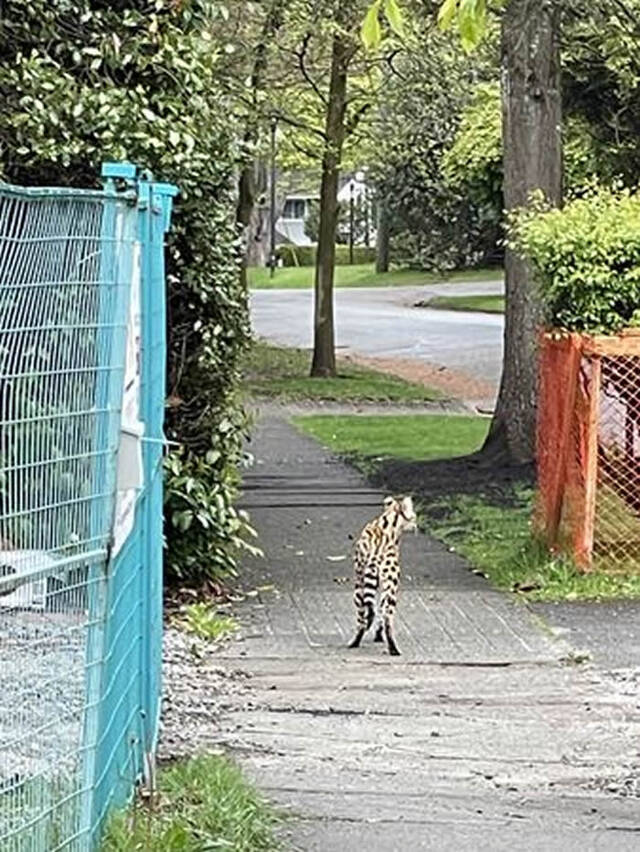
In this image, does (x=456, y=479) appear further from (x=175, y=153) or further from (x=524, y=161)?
(x=175, y=153)

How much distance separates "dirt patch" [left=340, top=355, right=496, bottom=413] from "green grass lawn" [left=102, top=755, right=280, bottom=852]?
761 inches

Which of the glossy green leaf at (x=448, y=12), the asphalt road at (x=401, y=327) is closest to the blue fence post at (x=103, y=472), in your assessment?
the glossy green leaf at (x=448, y=12)

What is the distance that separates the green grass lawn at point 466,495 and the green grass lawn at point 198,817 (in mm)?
5248

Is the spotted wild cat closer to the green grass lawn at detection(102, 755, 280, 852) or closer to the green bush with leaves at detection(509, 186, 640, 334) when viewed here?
the green bush with leaves at detection(509, 186, 640, 334)

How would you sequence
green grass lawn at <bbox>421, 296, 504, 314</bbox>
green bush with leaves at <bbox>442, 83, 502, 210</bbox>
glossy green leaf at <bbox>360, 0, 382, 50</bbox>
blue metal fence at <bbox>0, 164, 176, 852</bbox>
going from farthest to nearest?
green grass lawn at <bbox>421, 296, 504, 314</bbox> → green bush with leaves at <bbox>442, 83, 502, 210</bbox> → glossy green leaf at <bbox>360, 0, 382, 50</bbox> → blue metal fence at <bbox>0, 164, 176, 852</bbox>

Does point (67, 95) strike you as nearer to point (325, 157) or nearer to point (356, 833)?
point (356, 833)

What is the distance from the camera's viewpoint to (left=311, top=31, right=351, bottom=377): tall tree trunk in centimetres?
2777

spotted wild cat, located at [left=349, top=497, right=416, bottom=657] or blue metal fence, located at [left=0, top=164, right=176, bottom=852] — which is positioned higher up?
blue metal fence, located at [left=0, top=164, right=176, bottom=852]

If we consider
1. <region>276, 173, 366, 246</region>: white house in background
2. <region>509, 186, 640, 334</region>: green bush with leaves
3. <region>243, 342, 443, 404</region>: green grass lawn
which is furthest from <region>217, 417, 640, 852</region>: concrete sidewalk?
<region>276, 173, 366, 246</region>: white house in background

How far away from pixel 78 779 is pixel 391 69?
2490 cm

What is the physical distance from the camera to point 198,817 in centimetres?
559

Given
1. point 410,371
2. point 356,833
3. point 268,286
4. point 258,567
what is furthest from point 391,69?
point 268,286

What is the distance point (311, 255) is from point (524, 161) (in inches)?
2334

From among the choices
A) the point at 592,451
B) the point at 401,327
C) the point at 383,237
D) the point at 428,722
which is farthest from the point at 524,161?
the point at 383,237
